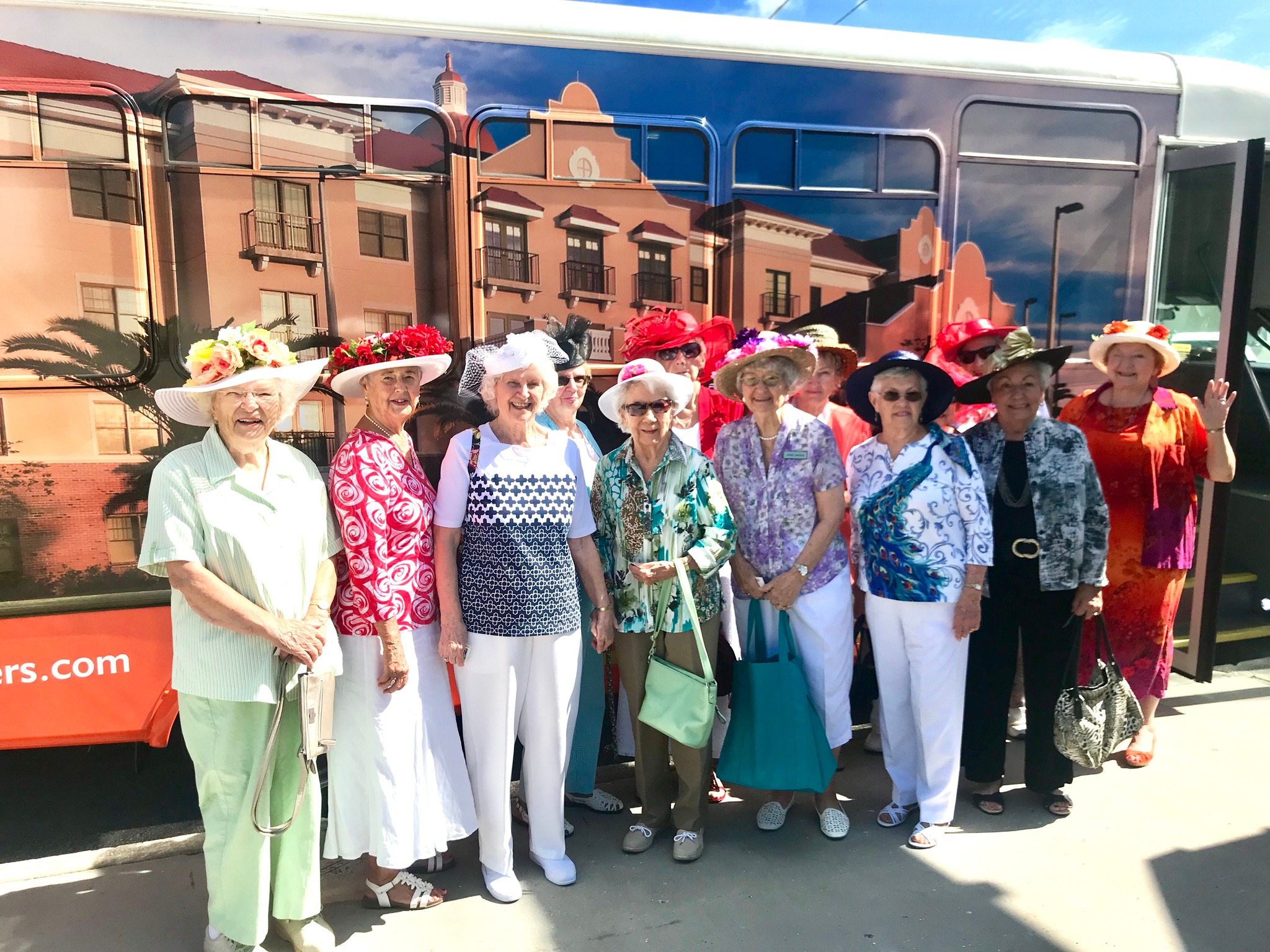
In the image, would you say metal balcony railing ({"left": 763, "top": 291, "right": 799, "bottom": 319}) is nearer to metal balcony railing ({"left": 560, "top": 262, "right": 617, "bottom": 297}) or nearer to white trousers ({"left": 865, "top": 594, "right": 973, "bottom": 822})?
metal balcony railing ({"left": 560, "top": 262, "right": 617, "bottom": 297})

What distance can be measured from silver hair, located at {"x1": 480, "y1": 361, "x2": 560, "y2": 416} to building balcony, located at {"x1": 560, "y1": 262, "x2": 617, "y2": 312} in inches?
28.1

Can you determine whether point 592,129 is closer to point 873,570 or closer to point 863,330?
point 863,330

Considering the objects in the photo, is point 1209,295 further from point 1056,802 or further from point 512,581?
point 512,581

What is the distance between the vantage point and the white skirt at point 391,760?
8.17 ft

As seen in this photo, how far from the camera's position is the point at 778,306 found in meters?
3.51

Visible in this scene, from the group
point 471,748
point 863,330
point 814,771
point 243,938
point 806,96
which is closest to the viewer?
point 243,938

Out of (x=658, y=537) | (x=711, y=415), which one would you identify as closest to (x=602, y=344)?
(x=711, y=415)

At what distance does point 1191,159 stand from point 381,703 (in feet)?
13.8

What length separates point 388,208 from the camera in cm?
300

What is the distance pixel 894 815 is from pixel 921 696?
1.74 ft

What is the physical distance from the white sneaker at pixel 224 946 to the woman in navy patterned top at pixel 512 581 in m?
0.73

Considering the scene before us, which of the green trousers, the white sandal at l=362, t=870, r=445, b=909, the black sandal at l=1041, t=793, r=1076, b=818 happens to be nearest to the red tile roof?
the green trousers

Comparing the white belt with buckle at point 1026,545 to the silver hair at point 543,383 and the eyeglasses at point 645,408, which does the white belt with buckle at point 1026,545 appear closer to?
the eyeglasses at point 645,408

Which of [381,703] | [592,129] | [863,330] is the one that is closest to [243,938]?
[381,703]
